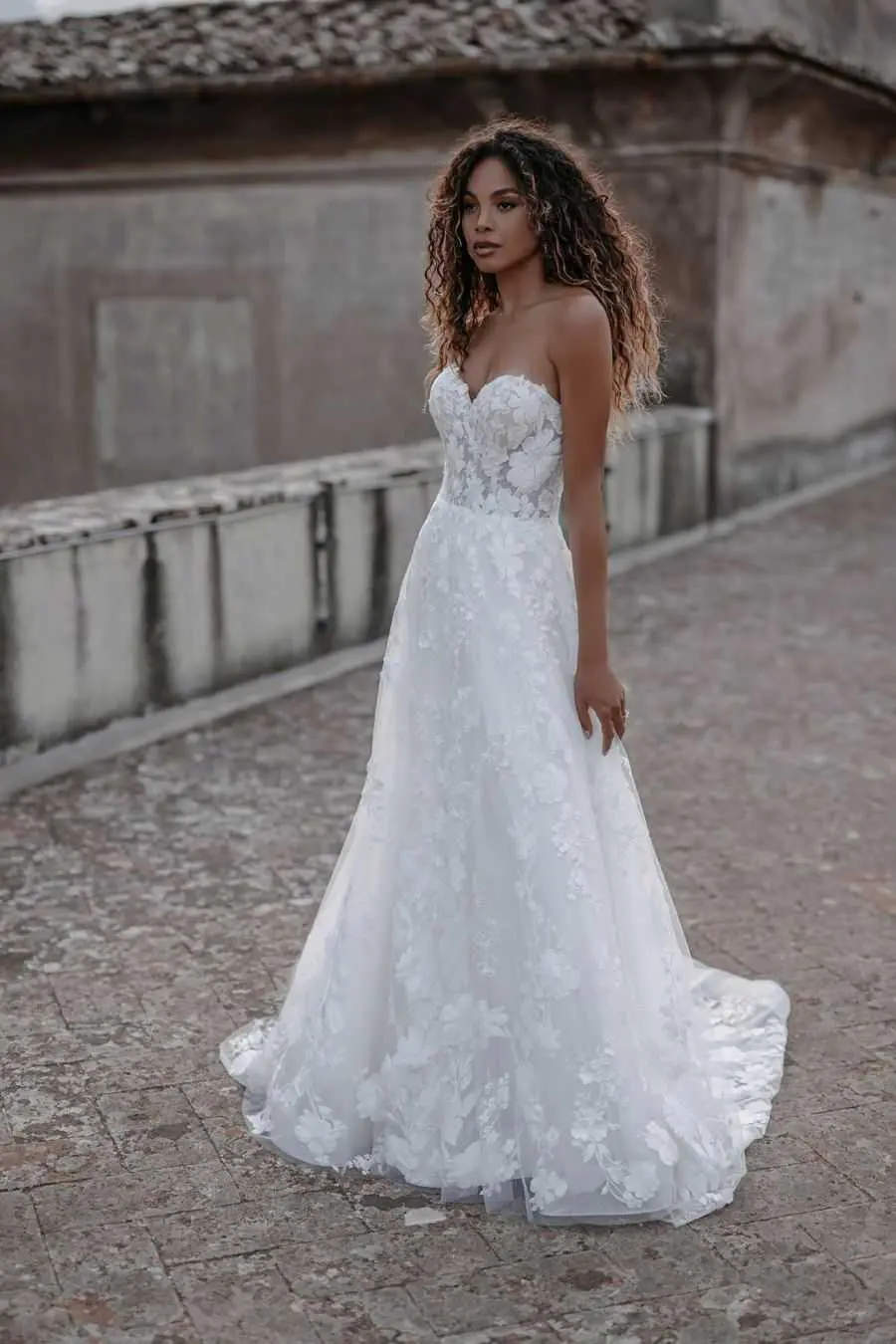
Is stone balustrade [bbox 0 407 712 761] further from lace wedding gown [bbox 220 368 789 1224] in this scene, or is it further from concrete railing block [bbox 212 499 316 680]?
→ lace wedding gown [bbox 220 368 789 1224]

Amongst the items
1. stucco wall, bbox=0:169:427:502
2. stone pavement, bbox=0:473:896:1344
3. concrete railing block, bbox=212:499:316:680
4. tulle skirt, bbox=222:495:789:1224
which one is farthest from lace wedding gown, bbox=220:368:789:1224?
stucco wall, bbox=0:169:427:502

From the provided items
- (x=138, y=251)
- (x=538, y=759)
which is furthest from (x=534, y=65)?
(x=538, y=759)

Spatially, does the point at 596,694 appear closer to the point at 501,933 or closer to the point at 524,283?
the point at 501,933

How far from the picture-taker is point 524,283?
340 cm

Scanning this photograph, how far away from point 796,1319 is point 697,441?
953cm

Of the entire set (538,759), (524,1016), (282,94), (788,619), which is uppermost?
(282,94)

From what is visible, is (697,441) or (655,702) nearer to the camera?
(655,702)

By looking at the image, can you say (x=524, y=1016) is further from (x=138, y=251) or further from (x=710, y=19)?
(x=138, y=251)

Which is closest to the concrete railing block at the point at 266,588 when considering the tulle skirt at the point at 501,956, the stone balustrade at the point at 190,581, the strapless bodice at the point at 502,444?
the stone balustrade at the point at 190,581

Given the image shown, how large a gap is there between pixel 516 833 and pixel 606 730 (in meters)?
0.29

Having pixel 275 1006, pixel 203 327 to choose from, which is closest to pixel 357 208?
pixel 203 327

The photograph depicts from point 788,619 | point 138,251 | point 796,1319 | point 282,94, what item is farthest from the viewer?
point 138,251

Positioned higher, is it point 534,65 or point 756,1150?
point 534,65

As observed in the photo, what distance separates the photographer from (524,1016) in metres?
A: 3.41
